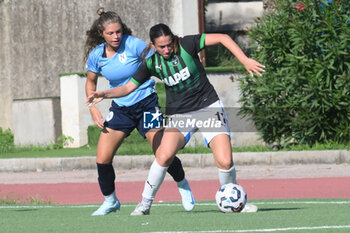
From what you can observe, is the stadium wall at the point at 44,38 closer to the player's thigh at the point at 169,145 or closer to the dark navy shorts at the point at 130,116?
the dark navy shorts at the point at 130,116

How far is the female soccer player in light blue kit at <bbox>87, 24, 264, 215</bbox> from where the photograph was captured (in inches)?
343

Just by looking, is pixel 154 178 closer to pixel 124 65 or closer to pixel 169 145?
pixel 169 145

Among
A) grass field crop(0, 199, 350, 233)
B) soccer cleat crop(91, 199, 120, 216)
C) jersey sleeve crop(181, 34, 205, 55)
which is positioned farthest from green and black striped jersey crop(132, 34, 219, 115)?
soccer cleat crop(91, 199, 120, 216)

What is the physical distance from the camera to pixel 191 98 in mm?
8797

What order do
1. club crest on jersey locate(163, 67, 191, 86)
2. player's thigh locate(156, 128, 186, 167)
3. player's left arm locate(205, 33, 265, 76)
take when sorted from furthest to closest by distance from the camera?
player's thigh locate(156, 128, 186, 167)
club crest on jersey locate(163, 67, 191, 86)
player's left arm locate(205, 33, 265, 76)

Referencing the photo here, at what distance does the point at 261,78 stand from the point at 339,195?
5.83 m

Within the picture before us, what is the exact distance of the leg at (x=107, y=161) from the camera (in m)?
9.25

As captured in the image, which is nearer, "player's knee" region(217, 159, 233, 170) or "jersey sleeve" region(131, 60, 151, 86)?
"player's knee" region(217, 159, 233, 170)

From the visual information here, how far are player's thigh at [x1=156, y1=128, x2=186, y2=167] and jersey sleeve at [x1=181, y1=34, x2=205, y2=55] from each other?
73 cm

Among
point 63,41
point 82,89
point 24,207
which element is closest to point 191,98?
point 24,207

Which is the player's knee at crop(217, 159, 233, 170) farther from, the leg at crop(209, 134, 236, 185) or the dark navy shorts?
the dark navy shorts

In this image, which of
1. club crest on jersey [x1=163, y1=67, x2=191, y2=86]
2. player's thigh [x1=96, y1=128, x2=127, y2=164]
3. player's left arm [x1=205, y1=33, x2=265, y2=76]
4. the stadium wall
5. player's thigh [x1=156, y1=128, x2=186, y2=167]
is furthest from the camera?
the stadium wall

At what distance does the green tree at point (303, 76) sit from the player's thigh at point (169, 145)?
798cm

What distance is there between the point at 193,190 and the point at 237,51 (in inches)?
190
